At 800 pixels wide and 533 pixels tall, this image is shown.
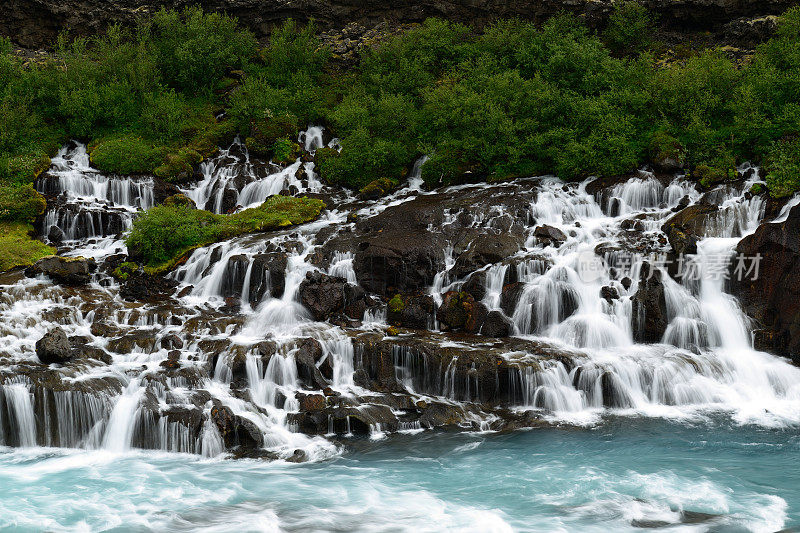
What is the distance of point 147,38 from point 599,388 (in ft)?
94.5

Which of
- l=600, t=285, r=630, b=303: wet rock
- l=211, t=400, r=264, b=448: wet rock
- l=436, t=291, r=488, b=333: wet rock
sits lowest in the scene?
l=211, t=400, r=264, b=448: wet rock

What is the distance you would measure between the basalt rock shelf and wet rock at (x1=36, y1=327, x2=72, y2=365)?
0.06m

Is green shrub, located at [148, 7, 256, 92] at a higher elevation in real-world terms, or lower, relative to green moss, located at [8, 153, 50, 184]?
higher

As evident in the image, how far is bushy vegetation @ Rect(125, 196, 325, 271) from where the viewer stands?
20.0 metres

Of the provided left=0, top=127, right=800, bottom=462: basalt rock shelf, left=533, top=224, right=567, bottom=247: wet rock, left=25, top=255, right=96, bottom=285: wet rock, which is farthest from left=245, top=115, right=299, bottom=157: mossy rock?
left=533, top=224, right=567, bottom=247: wet rock

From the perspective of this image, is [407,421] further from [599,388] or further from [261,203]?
[261,203]

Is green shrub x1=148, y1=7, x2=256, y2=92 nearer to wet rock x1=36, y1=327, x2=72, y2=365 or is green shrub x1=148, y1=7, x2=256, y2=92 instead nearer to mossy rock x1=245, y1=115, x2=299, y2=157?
mossy rock x1=245, y1=115, x2=299, y2=157

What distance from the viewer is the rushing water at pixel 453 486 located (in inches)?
376

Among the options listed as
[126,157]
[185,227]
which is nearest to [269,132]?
[126,157]

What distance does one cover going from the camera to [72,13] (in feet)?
110

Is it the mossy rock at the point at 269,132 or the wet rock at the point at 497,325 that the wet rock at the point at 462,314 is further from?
the mossy rock at the point at 269,132

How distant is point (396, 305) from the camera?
17172 mm

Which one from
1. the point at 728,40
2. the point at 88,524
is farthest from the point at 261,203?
the point at 728,40

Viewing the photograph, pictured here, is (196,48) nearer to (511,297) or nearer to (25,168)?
(25,168)
